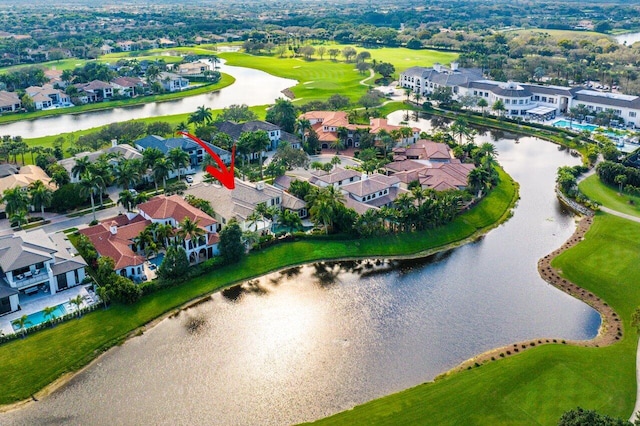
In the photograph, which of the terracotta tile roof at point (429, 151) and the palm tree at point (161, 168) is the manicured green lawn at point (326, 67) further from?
the palm tree at point (161, 168)

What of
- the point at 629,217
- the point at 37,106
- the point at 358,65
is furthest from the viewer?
the point at 358,65

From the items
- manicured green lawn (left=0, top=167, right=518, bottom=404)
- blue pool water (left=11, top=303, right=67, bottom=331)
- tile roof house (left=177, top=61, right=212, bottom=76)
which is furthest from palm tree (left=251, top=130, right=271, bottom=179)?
tile roof house (left=177, top=61, right=212, bottom=76)

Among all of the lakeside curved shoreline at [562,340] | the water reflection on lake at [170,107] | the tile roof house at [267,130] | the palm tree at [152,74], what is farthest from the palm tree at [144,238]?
the palm tree at [152,74]

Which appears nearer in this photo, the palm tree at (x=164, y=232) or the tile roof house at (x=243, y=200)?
the palm tree at (x=164, y=232)

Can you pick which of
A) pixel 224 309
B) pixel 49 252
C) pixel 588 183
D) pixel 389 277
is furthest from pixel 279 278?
pixel 588 183

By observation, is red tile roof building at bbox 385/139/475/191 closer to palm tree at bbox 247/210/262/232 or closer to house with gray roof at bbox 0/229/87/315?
palm tree at bbox 247/210/262/232

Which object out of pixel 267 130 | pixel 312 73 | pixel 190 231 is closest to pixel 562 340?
pixel 190 231

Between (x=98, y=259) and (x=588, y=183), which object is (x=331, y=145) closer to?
(x=588, y=183)
